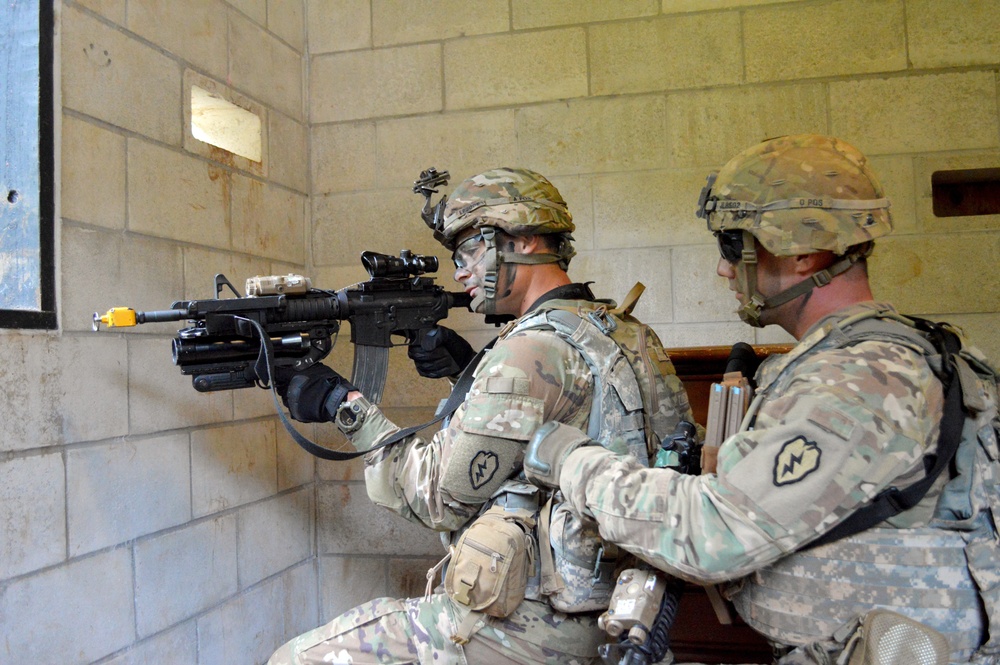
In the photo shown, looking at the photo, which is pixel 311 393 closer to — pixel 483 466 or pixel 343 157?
pixel 483 466

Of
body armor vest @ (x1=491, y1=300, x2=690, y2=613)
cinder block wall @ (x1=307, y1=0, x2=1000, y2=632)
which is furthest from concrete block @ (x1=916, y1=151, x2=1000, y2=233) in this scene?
body armor vest @ (x1=491, y1=300, x2=690, y2=613)

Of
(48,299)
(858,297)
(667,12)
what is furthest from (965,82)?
(48,299)

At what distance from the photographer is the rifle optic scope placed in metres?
2.47

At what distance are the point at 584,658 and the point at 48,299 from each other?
1763 mm

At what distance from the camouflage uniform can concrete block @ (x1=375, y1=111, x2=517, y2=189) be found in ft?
5.05

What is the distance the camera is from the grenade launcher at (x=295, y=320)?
82.9 inches

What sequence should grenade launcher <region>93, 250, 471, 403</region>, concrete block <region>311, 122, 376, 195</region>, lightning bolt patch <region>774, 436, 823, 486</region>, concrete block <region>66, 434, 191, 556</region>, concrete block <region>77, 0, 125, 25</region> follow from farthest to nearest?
concrete block <region>311, 122, 376, 195</region> < concrete block <region>77, 0, 125, 25</region> < concrete block <region>66, 434, 191, 556</region> < grenade launcher <region>93, 250, 471, 403</region> < lightning bolt patch <region>774, 436, 823, 486</region>

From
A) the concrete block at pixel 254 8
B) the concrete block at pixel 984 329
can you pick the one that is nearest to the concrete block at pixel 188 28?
the concrete block at pixel 254 8

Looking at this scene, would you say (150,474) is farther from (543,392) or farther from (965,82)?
(965,82)

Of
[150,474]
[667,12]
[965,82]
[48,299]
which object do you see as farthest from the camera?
[667,12]

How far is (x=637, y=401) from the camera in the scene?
198 centimetres

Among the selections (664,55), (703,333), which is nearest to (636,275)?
(703,333)

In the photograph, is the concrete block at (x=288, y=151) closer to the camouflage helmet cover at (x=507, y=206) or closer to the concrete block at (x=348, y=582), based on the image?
the camouflage helmet cover at (x=507, y=206)

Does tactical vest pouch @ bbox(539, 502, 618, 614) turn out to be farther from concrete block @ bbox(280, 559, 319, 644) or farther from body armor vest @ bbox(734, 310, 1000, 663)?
concrete block @ bbox(280, 559, 319, 644)
